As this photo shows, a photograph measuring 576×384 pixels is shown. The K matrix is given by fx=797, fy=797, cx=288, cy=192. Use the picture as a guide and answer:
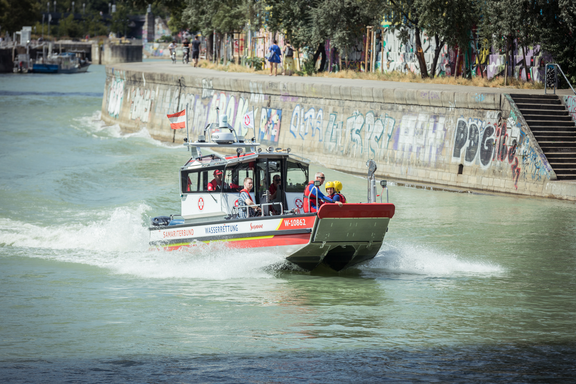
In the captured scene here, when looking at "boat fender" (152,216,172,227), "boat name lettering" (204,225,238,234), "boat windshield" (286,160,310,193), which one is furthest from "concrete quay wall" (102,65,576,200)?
"boat name lettering" (204,225,238,234)

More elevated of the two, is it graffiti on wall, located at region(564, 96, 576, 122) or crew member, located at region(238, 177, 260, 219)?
graffiti on wall, located at region(564, 96, 576, 122)

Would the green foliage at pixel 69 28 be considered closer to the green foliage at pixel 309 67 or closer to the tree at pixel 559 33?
the green foliage at pixel 309 67

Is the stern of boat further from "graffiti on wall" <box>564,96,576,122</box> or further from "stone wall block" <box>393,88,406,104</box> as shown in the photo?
"graffiti on wall" <box>564,96,576,122</box>

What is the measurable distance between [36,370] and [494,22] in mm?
25283

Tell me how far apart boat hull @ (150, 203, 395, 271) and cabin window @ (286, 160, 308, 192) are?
4.65 ft

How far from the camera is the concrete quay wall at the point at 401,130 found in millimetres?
A: 24672

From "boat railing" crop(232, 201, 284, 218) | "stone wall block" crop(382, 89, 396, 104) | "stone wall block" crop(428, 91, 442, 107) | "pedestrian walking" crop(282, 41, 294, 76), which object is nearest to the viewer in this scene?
"boat railing" crop(232, 201, 284, 218)

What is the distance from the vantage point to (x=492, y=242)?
18.7 meters

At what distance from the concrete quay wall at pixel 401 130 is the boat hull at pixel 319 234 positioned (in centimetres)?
613

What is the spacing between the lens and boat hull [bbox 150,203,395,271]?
46.3 ft

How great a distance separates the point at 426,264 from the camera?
52.6 ft

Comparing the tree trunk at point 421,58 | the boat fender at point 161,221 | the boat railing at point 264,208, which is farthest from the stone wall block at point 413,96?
the boat railing at point 264,208

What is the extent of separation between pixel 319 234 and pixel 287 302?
150 cm

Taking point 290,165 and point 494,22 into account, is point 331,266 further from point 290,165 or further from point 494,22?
point 494,22
